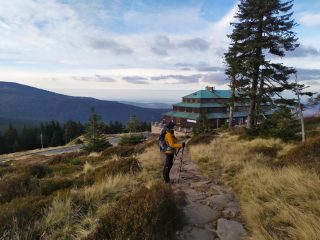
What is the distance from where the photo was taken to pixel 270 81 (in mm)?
22938

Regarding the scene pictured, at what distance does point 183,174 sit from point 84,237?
6739mm

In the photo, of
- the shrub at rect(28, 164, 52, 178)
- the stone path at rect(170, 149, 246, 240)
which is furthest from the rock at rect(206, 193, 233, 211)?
the shrub at rect(28, 164, 52, 178)

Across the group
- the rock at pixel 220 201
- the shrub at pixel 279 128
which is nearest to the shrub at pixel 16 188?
the rock at pixel 220 201

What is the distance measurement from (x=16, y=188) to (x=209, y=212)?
6.09 metres

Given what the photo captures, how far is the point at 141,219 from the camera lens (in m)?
4.80

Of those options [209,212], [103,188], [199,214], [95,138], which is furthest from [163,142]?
[95,138]

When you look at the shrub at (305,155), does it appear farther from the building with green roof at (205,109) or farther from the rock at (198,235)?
the building with green roof at (205,109)

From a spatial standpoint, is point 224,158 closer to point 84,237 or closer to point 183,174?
point 183,174

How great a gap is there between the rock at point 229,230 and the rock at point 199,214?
29 cm

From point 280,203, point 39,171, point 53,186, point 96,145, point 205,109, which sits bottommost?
point 96,145

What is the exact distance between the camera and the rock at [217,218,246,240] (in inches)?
204

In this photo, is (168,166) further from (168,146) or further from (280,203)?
(280,203)

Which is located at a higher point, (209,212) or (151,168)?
(209,212)

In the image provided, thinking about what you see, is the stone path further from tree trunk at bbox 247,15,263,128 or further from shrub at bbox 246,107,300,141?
tree trunk at bbox 247,15,263,128
